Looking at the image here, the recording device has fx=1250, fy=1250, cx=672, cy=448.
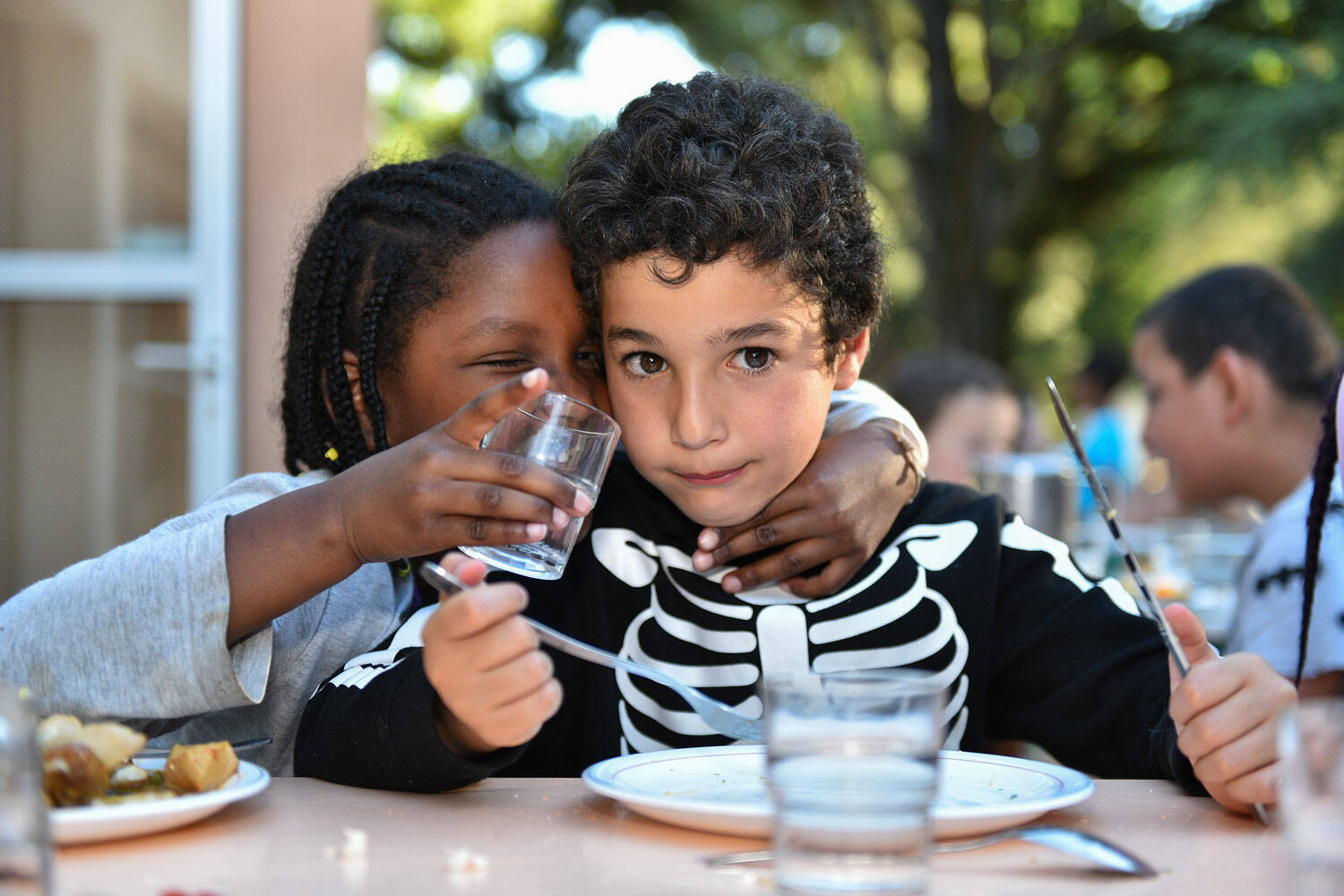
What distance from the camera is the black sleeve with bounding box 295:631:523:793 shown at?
131 cm

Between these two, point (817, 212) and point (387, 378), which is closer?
point (817, 212)

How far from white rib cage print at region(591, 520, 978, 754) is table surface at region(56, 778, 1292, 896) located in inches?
22.5

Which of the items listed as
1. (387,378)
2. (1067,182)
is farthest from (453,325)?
(1067,182)

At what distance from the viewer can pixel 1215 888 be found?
1.00m

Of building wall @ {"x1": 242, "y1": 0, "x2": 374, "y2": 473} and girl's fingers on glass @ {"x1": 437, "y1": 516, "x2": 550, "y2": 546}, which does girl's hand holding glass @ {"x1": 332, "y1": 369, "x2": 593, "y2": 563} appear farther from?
building wall @ {"x1": 242, "y1": 0, "x2": 374, "y2": 473}

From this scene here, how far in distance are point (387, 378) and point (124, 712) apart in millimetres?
673

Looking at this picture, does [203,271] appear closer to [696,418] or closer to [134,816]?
[696,418]

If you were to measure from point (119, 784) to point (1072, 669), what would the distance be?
1.29 metres

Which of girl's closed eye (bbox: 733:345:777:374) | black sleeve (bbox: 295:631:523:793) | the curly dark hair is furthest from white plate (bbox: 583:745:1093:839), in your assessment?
the curly dark hair

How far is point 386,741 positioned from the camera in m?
1.33

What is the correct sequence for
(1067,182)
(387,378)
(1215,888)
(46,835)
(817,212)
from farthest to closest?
(1067,182) < (387,378) < (817,212) < (1215,888) < (46,835)

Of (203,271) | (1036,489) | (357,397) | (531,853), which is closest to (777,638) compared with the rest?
(357,397)

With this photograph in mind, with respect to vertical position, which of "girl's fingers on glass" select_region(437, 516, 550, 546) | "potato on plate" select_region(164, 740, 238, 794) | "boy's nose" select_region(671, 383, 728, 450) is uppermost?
"boy's nose" select_region(671, 383, 728, 450)

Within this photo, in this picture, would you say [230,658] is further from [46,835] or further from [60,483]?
[60,483]
